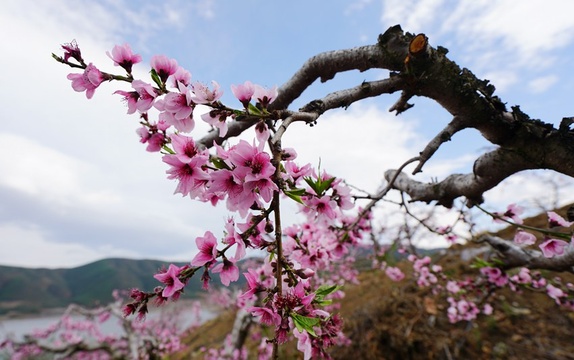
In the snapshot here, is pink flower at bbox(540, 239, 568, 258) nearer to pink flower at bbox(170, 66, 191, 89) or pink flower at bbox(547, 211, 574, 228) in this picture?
pink flower at bbox(547, 211, 574, 228)

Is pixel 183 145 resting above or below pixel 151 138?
below

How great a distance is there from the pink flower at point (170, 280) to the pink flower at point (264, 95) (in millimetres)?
654

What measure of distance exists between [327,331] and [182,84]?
108 cm

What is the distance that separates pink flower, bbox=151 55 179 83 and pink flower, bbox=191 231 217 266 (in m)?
0.65

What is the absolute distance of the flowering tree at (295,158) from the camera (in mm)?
916

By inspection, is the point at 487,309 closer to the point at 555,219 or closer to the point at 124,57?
the point at 555,219

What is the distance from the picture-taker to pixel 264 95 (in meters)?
1.07

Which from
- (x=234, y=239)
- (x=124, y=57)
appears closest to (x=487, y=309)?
(x=234, y=239)

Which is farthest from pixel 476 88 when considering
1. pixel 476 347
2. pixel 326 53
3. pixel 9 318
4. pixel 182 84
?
pixel 9 318

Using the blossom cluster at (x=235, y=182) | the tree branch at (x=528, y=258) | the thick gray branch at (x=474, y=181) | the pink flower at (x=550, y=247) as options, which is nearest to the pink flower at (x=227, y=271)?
the blossom cluster at (x=235, y=182)

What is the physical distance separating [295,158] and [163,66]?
2.12ft

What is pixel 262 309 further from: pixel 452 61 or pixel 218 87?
pixel 452 61

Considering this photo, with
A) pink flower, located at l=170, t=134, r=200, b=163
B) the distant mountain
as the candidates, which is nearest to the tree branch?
pink flower, located at l=170, t=134, r=200, b=163

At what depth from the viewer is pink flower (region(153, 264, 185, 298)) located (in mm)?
949
